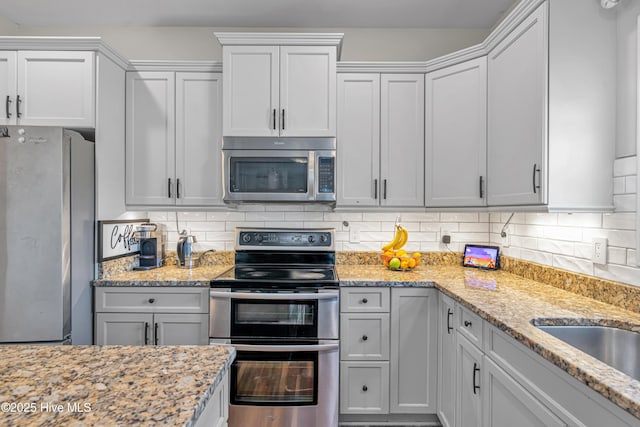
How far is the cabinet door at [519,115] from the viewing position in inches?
61.7

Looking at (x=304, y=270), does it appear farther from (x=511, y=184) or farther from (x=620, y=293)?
(x=620, y=293)

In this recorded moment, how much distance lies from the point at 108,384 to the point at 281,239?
1.86 m

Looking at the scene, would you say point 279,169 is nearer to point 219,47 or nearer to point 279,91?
point 279,91

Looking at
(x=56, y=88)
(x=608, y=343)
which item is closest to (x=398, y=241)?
(x=608, y=343)

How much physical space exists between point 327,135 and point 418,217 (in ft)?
3.28

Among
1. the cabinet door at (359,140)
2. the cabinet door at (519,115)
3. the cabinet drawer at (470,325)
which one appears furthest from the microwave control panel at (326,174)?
the cabinet drawer at (470,325)

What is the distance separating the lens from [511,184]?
71.8 inches

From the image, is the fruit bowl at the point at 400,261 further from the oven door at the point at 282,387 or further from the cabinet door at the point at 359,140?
the oven door at the point at 282,387

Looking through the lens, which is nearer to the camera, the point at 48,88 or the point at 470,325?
the point at 470,325

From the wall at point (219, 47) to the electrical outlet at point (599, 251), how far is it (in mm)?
1812

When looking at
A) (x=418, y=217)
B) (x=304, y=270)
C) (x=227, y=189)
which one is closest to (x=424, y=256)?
(x=418, y=217)

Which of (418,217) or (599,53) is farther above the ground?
(599,53)

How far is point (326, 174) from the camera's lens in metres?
2.34

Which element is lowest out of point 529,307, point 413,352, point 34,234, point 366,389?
point 366,389
